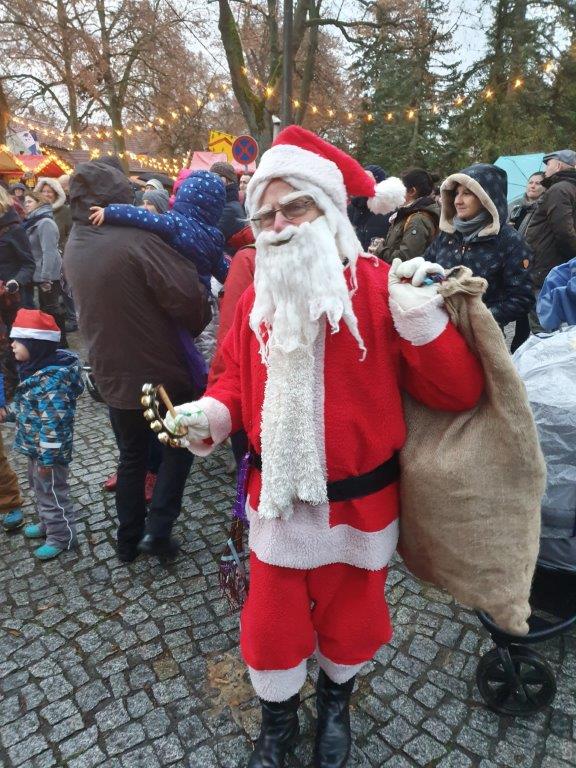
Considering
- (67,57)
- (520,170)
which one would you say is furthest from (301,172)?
(67,57)

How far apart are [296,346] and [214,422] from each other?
46 centimetres

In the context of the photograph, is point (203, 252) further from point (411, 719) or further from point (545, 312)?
point (411, 719)

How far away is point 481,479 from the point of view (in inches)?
60.1

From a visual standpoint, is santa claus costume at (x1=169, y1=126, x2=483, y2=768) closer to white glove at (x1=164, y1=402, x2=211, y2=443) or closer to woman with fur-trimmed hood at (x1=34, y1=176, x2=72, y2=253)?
white glove at (x1=164, y1=402, x2=211, y2=443)

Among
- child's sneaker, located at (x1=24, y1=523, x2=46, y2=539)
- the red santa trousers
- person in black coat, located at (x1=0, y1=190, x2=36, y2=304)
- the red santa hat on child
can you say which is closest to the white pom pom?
the red santa hat on child

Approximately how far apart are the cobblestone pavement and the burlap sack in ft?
2.40

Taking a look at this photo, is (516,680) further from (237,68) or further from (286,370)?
(237,68)

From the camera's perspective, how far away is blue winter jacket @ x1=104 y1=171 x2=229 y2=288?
2568mm

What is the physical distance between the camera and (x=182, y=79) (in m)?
19.8

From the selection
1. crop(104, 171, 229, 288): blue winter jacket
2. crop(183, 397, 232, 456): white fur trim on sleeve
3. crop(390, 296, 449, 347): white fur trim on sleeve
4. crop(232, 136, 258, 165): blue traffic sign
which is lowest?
crop(183, 397, 232, 456): white fur trim on sleeve

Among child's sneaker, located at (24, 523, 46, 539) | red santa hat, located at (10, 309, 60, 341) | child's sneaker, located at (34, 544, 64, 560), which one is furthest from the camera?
child's sneaker, located at (24, 523, 46, 539)

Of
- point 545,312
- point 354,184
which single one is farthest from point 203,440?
point 545,312

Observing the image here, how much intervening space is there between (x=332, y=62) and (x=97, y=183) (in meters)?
24.3

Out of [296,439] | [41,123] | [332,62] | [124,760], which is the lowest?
[124,760]
